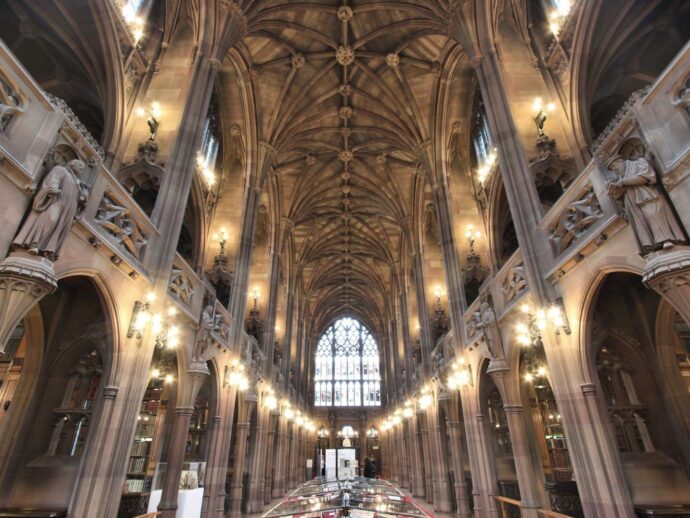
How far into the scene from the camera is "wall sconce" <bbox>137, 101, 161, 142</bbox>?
10923 mm

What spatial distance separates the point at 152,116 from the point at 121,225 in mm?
5107

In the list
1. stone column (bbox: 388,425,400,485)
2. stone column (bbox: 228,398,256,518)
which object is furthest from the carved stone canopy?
stone column (bbox: 388,425,400,485)

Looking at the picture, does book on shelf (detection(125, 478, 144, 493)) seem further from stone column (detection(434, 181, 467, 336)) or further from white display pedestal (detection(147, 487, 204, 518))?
stone column (detection(434, 181, 467, 336))

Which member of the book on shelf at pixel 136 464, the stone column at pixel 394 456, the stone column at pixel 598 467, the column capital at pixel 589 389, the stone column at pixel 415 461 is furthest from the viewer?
the stone column at pixel 394 456

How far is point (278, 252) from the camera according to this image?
24.1m

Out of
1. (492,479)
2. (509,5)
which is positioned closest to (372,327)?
(492,479)

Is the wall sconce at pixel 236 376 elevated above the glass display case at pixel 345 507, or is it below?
above

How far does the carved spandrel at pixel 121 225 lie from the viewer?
7202 mm

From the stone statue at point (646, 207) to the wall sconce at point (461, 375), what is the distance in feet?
31.2

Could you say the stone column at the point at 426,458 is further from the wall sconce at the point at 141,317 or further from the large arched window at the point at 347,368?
the large arched window at the point at 347,368

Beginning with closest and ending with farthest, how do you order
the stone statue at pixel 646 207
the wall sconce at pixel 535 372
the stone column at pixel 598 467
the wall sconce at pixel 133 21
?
the stone statue at pixel 646 207 → the stone column at pixel 598 467 → the wall sconce at pixel 535 372 → the wall sconce at pixel 133 21

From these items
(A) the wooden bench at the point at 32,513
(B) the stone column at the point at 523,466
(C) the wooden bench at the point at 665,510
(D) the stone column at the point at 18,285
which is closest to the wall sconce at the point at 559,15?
(B) the stone column at the point at 523,466

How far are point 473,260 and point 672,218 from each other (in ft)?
35.4

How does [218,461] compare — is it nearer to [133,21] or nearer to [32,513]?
[32,513]
